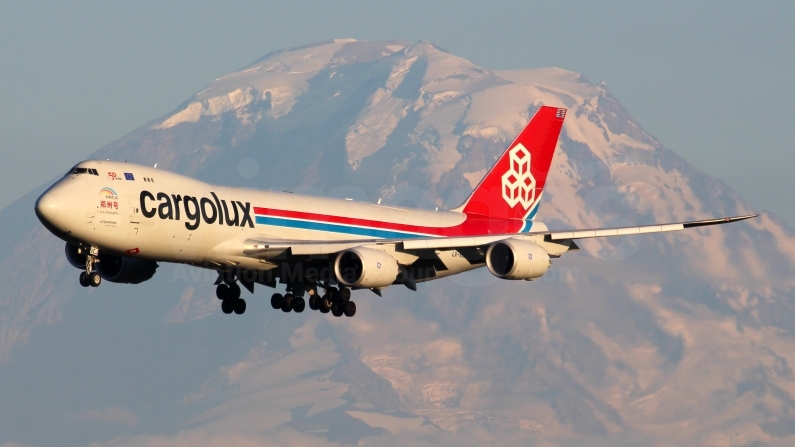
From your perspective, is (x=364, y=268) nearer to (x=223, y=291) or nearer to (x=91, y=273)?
(x=223, y=291)

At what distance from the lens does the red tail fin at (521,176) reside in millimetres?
67750

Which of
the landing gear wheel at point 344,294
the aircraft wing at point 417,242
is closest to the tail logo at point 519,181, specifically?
the aircraft wing at point 417,242

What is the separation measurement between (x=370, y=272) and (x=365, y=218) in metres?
6.77

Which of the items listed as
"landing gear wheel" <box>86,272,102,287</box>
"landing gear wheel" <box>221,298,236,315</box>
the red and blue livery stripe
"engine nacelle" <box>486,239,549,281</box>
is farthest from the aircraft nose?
"engine nacelle" <box>486,239,549,281</box>

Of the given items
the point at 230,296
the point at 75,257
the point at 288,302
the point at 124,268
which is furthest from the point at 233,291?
the point at 75,257

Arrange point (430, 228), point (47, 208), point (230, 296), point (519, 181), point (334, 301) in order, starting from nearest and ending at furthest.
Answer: point (47, 208), point (334, 301), point (230, 296), point (430, 228), point (519, 181)

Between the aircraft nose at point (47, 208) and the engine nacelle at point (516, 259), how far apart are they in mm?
17857

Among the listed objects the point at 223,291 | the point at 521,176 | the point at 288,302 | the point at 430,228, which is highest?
the point at 521,176

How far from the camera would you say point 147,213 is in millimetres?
50719

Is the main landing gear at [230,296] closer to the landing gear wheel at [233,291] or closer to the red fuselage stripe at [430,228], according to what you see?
the landing gear wheel at [233,291]

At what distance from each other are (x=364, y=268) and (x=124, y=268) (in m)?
10.7

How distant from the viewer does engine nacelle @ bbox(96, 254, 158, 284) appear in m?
56.4

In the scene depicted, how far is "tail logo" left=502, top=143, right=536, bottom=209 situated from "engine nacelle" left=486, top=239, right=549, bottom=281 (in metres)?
11.8

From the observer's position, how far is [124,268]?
56.5 m
